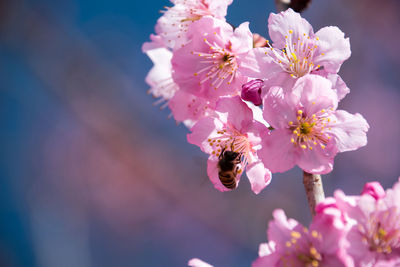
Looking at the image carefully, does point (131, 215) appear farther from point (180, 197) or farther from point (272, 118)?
point (272, 118)

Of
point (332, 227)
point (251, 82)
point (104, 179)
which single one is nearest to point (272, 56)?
point (251, 82)

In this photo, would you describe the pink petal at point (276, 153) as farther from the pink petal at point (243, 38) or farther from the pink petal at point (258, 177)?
the pink petal at point (243, 38)

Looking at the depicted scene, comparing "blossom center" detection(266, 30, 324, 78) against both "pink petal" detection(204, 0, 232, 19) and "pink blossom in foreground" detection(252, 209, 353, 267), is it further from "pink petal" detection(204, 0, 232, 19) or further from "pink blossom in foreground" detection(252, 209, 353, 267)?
"pink blossom in foreground" detection(252, 209, 353, 267)

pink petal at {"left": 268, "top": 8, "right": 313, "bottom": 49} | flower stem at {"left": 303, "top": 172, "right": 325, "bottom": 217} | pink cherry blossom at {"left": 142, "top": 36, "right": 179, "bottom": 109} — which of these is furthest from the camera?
pink cherry blossom at {"left": 142, "top": 36, "right": 179, "bottom": 109}

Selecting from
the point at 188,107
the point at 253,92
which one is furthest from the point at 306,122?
the point at 188,107

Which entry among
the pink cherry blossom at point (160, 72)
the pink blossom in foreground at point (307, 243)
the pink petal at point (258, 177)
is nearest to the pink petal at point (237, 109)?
the pink petal at point (258, 177)

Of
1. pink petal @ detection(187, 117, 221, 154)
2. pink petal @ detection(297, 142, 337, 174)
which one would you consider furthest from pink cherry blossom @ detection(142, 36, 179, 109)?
pink petal @ detection(297, 142, 337, 174)
